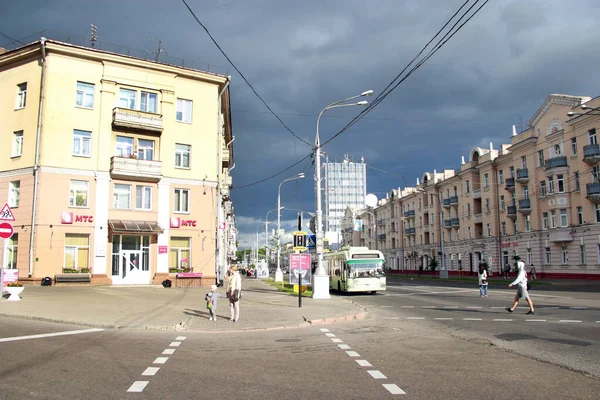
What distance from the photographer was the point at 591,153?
4206 cm

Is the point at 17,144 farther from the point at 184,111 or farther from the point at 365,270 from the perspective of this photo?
the point at 365,270

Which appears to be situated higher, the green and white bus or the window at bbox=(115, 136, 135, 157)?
the window at bbox=(115, 136, 135, 157)

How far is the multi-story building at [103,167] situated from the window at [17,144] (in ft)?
0.20

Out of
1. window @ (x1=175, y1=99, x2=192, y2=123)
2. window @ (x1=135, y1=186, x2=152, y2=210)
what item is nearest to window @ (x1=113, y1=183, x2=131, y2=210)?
window @ (x1=135, y1=186, x2=152, y2=210)

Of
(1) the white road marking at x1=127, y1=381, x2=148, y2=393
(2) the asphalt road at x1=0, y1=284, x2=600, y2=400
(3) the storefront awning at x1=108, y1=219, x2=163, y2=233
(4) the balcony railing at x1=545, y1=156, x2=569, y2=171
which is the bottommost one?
(2) the asphalt road at x1=0, y1=284, x2=600, y2=400

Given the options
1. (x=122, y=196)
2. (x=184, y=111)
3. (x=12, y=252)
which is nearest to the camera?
(x=12, y=252)

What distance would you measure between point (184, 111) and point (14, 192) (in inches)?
456

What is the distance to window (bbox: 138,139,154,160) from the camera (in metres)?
31.4

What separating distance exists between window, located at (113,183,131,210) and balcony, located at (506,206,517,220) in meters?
41.8

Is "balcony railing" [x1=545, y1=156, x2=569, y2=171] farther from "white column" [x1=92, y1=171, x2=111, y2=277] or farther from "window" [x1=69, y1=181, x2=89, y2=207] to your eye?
"window" [x1=69, y1=181, x2=89, y2=207]

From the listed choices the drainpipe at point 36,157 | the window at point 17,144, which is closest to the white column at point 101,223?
the drainpipe at point 36,157

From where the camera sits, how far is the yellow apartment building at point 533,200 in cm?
4334

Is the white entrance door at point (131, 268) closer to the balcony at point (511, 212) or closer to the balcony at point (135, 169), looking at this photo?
the balcony at point (135, 169)

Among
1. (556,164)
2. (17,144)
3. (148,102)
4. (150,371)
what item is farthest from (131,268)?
(556,164)
